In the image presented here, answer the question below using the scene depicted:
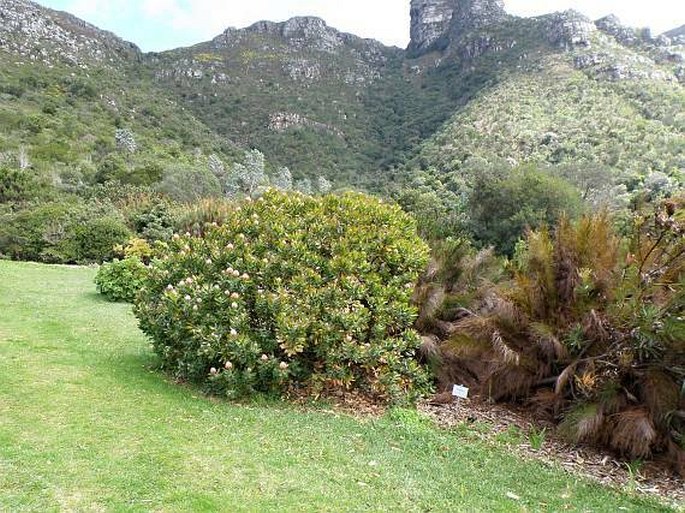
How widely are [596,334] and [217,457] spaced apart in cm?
342

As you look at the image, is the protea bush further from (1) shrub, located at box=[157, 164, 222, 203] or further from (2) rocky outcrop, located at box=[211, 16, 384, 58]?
(2) rocky outcrop, located at box=[211, 16, 384, 58]

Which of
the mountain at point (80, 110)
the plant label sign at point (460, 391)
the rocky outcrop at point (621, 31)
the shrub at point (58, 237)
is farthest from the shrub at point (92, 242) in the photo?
the rocky outcrop at point (621, 31)

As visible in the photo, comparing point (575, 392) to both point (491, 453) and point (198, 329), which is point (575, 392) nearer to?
point (491, 453)

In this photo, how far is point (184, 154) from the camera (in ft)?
155

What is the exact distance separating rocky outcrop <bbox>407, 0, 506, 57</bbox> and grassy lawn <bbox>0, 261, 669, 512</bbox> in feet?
283

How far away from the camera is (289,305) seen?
4.86 metres

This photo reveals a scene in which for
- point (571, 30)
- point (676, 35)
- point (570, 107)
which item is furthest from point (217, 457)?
point (676, 35)

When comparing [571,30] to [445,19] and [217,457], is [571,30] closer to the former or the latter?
[445,19]

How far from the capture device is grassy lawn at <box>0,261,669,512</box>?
9.87 feet

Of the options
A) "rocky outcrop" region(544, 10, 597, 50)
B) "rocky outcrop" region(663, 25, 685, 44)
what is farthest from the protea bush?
"rocky outcrop" region(663, 25, 685, 44)

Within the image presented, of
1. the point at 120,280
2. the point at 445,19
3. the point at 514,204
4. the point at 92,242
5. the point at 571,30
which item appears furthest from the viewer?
the point at 445,19

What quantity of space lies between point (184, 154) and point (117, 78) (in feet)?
64.5

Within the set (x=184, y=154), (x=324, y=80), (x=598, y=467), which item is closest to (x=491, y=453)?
(x=598, y=467)

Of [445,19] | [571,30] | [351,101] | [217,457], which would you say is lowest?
[217,457]
